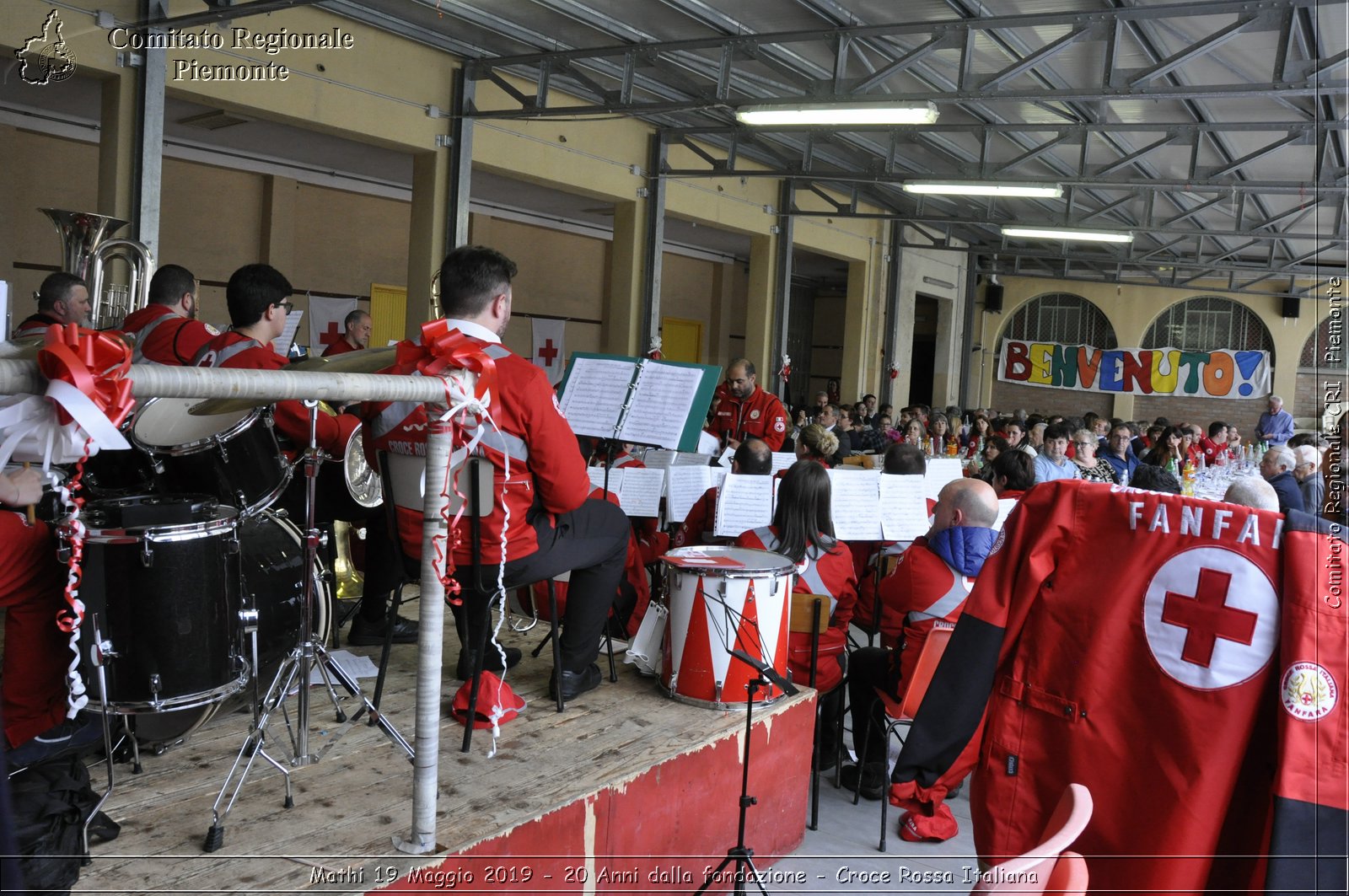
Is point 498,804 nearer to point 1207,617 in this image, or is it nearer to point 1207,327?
point 1207,617

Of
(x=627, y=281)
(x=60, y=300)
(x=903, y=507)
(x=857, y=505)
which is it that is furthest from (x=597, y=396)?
(x=627, y=281)

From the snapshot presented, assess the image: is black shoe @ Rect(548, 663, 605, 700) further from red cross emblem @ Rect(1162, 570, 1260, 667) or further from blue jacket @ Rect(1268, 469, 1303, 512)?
blue jacket @ Rect(1268, 469, 1303, 512)

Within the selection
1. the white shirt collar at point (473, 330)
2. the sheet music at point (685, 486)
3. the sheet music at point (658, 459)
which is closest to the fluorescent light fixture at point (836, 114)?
the sheet music at point (658, 459)

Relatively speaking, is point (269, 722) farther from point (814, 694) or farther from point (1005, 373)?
point (1005, 373)

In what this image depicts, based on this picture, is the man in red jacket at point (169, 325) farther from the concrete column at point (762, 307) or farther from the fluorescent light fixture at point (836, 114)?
the concrete column at point (762, 307)

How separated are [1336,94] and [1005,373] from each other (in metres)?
14.4

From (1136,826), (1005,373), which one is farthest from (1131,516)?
(1005,373)

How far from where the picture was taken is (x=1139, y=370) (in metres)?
21.5

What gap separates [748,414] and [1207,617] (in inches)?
264

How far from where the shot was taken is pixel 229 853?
2.29 m

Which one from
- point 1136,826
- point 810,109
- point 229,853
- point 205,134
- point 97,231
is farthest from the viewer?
point 205,134

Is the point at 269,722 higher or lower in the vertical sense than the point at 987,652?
lower

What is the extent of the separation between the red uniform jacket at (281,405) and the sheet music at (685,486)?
6.70ft

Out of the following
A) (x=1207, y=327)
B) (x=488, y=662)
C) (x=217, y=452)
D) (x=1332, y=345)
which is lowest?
(x=488, y=662)
